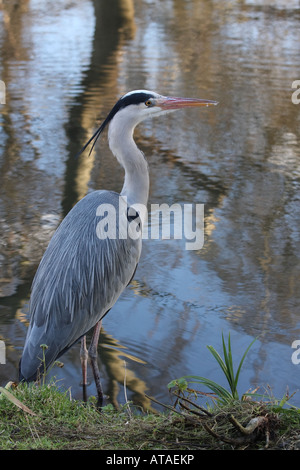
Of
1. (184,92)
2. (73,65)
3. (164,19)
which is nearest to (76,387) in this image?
(184,92)

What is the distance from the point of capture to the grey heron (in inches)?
152

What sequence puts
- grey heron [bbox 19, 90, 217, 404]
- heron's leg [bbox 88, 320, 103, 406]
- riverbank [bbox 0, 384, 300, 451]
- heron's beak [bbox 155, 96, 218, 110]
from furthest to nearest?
heron's beak [bbox 155, 96, 218, 110] → heron's leg [bbox 88, 320, 103, 406] → grey heron [bbox 19, 90, 217, 404] → riverbank [bbox 0, 384, 300, 451]

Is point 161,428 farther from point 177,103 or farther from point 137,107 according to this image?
point 177,103

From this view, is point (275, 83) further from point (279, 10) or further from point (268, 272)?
point (279, 10)

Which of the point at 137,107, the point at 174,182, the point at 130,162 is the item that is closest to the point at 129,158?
the point at 130,162

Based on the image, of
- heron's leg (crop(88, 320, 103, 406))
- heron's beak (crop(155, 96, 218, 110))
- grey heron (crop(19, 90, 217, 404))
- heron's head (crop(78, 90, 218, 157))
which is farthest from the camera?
heron's beak (crop(155, 96, 218, 110))

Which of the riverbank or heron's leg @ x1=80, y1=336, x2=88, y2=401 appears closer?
the riverbank

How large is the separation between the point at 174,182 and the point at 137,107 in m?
3.10

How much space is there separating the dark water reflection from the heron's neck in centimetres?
99

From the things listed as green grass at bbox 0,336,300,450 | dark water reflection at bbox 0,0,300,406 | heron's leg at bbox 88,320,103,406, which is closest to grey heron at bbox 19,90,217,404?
heron's leg at bbox 88,320,103,406

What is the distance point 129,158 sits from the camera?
179 inches

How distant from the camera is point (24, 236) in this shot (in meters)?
6.38

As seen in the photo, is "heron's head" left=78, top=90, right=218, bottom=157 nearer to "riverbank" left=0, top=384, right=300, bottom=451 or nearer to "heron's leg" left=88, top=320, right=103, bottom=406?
"heron's leg" left=88, top=320, right=103, bottom=406

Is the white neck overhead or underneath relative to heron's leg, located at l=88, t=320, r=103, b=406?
overhead
